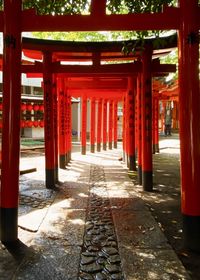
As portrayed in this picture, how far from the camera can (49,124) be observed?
8.41 meters

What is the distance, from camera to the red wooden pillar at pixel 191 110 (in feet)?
13.7

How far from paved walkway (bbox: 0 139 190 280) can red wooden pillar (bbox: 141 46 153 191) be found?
467mm

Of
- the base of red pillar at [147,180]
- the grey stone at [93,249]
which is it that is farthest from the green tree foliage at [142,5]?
the base of red pillar at [147,180]

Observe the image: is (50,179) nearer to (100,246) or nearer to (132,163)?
(132,163)

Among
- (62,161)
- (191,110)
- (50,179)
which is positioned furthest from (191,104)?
(62,161)

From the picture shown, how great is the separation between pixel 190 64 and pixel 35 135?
23.9 metres

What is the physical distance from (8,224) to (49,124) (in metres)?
4.24

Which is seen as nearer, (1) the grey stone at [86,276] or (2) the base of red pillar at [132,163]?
(1) the grey stone at [86,276]

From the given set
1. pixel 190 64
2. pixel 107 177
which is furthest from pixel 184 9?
pixel 107 177

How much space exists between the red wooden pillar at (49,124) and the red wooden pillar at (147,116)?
231 cm

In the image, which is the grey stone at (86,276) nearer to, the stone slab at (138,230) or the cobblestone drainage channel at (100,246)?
the cobblestone drainage channel at (100,246)

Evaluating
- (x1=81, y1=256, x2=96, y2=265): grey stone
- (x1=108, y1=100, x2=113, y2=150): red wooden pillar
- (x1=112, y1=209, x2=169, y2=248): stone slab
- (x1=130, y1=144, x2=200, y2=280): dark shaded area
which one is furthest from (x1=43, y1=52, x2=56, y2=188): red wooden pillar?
(x1=108, y1=100, x2=113, y2=150): red wooden pillar

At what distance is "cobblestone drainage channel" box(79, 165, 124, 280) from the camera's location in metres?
3.55

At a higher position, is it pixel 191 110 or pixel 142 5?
pixel 142 5
